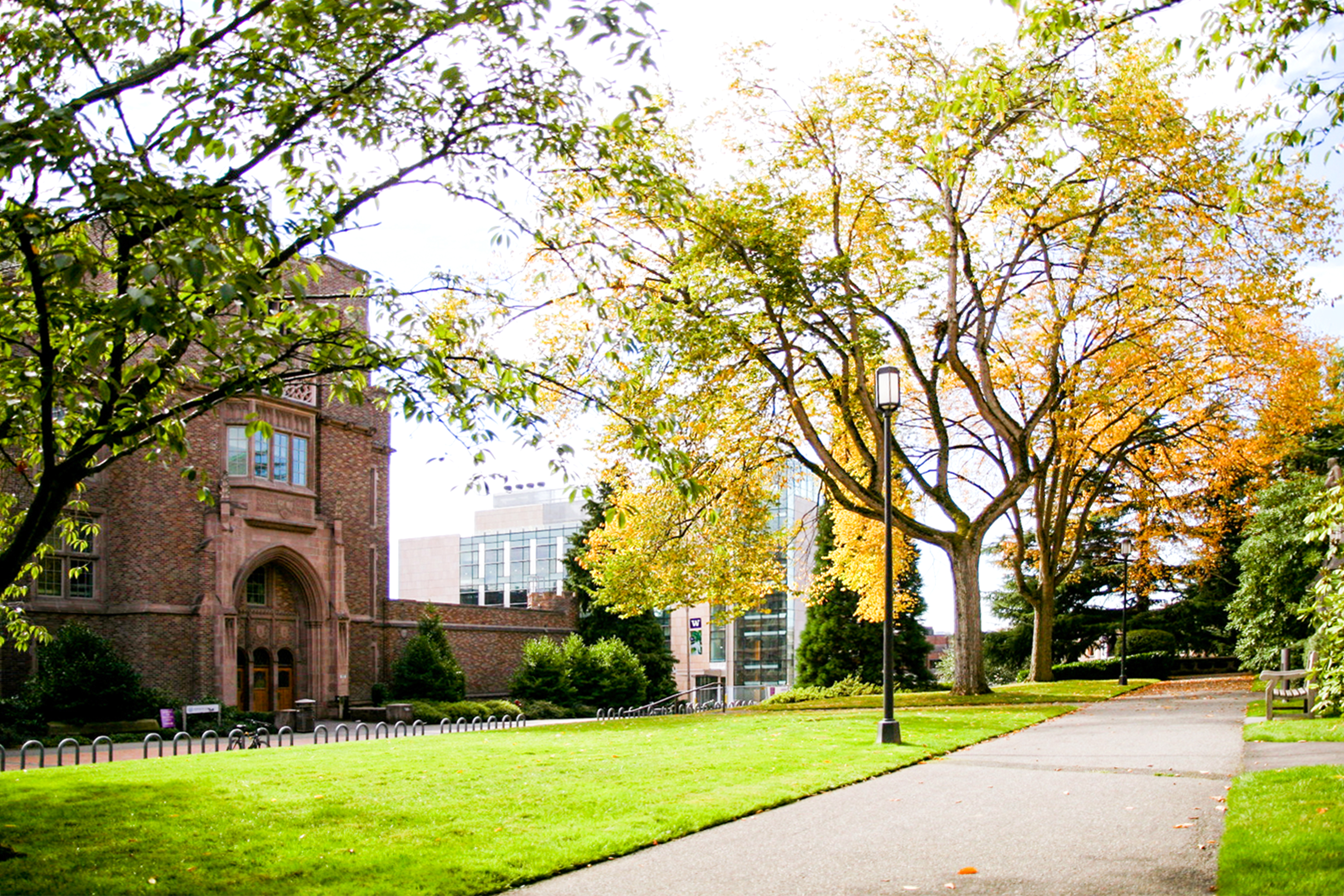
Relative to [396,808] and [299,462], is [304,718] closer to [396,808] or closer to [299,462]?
[299,462]

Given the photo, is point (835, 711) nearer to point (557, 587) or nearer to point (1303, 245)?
point (1303, 245)

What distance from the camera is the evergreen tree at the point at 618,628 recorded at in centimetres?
4972

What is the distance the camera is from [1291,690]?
1869cm

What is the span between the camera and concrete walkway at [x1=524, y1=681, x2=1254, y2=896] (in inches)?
267

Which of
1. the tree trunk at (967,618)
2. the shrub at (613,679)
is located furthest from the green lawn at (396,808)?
the shrub at (613,679)

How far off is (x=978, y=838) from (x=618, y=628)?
140 feet

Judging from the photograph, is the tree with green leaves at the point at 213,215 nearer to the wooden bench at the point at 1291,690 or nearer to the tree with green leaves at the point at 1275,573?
the wooden bench at the point at 1291,690

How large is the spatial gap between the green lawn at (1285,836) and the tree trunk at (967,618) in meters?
15.3

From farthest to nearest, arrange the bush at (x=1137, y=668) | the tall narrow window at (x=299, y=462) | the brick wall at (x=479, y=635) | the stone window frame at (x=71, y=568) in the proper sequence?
1. the bush at (x=1137, y=668)
2. the brick wall at (x=479, y=635)
3. the tall narrow window at (x=299, y=462)
4. the stone window frame at (x=71, y=568)

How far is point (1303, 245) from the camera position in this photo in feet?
75.6

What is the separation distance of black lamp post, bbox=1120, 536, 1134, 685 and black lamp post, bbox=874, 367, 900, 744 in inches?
762

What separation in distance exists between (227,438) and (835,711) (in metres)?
20.7

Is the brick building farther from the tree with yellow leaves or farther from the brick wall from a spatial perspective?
the tree with yellow leaves

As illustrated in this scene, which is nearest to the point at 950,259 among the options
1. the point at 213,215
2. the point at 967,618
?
the point at 967,618
